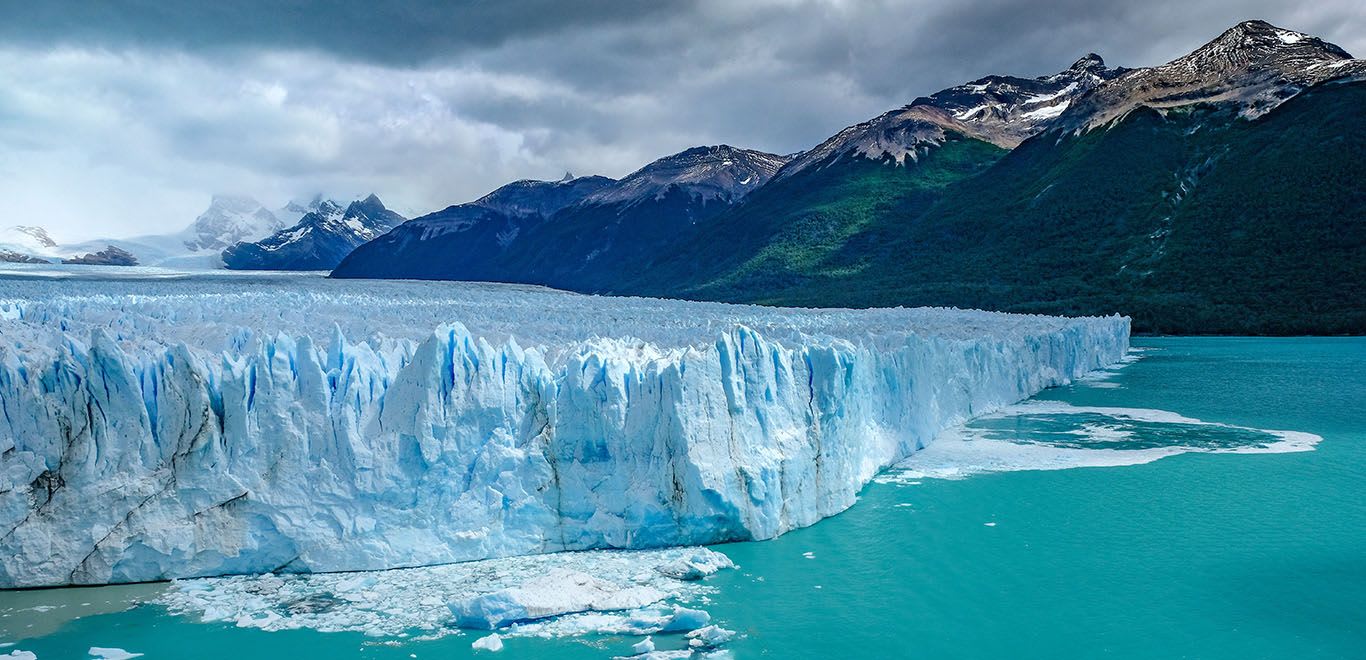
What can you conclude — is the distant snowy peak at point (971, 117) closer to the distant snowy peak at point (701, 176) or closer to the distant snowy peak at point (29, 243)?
the distant snowy peak at point (701, 176)

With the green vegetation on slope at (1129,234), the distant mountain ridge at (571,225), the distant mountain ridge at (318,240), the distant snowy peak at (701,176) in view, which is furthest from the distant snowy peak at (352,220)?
the green vegetation on slope at (1129,234)

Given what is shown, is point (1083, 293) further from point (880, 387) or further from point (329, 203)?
point (329, 203)

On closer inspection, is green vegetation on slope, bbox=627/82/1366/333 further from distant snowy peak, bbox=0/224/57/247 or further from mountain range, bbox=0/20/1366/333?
distant snowy peak, bbox=0/224/57/247

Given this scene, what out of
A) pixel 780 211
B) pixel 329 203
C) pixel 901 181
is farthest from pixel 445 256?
pixel 901 181

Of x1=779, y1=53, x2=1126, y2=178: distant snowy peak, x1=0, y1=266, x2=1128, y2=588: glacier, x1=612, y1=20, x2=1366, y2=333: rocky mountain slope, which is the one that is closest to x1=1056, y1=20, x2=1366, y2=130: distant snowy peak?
x1=612, y1=20, x2=1366, y2=333: rocky mountain slope

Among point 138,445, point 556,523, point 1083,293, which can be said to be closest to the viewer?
point 138,445

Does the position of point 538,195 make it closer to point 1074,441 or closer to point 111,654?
point 1074,441
